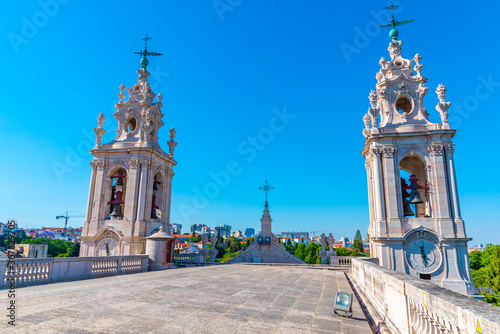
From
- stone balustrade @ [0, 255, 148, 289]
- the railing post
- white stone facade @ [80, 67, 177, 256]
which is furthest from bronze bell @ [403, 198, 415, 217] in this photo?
white stone facade @ [80, 67, 177, 256]

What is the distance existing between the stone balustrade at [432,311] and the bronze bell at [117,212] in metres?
20.5

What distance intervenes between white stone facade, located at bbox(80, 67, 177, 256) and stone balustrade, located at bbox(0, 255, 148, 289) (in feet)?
22.0

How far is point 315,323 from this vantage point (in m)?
6.41

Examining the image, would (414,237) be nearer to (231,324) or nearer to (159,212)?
(231,324)

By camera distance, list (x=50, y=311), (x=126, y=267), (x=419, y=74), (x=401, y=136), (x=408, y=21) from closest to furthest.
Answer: (x=50, y=311) → (x=126, y=267) → (x=401, y=136) → (x=419, y=74) → (x=408, y=21)

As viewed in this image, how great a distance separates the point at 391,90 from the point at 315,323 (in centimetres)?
2119

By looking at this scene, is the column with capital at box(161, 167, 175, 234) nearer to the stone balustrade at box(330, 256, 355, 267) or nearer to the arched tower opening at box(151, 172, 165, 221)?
the arched tower opening at box(151, 172, 165, 221)

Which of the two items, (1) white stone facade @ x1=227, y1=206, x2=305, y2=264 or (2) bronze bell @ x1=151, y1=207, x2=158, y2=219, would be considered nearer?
(2) bronze bell @ x1=151, y1=207, x2=158, y2=219

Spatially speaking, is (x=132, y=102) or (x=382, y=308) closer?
(x=382, y=308)

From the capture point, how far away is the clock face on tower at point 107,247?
22.0m

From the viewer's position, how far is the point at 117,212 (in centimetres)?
2262

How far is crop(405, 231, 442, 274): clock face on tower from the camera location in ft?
61.4

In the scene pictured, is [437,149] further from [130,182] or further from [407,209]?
[130,182]

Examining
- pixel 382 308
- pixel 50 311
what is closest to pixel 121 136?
pixel 50 311
